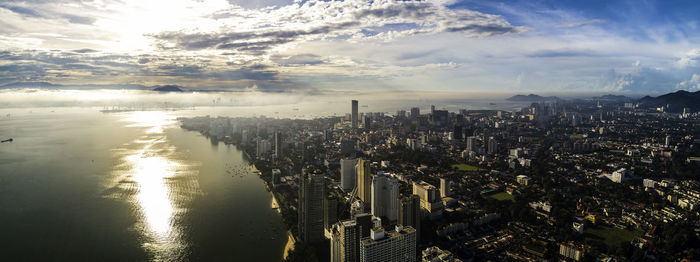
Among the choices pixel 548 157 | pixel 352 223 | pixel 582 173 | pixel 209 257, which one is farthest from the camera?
pixel 548 157

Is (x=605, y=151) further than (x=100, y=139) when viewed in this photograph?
No

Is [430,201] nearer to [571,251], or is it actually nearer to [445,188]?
[445,188]

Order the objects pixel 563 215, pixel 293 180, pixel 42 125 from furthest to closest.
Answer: pixel 42 125 → pixel 293 180 → pixel 563 215

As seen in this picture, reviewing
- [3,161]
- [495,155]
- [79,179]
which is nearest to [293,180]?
[79,179]

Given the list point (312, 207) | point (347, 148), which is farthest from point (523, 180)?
point (312, 207)

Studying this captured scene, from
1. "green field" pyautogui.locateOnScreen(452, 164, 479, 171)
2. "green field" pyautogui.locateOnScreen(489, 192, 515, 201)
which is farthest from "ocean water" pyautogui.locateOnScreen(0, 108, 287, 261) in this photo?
"green field" pyautogui.locateOnScreen(452, 164, 479, 171)

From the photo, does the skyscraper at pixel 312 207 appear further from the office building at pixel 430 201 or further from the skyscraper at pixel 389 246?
the office building at pixel 430 201

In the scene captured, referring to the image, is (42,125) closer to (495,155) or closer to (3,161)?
(3,161)

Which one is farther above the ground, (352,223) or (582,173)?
(352,223)
